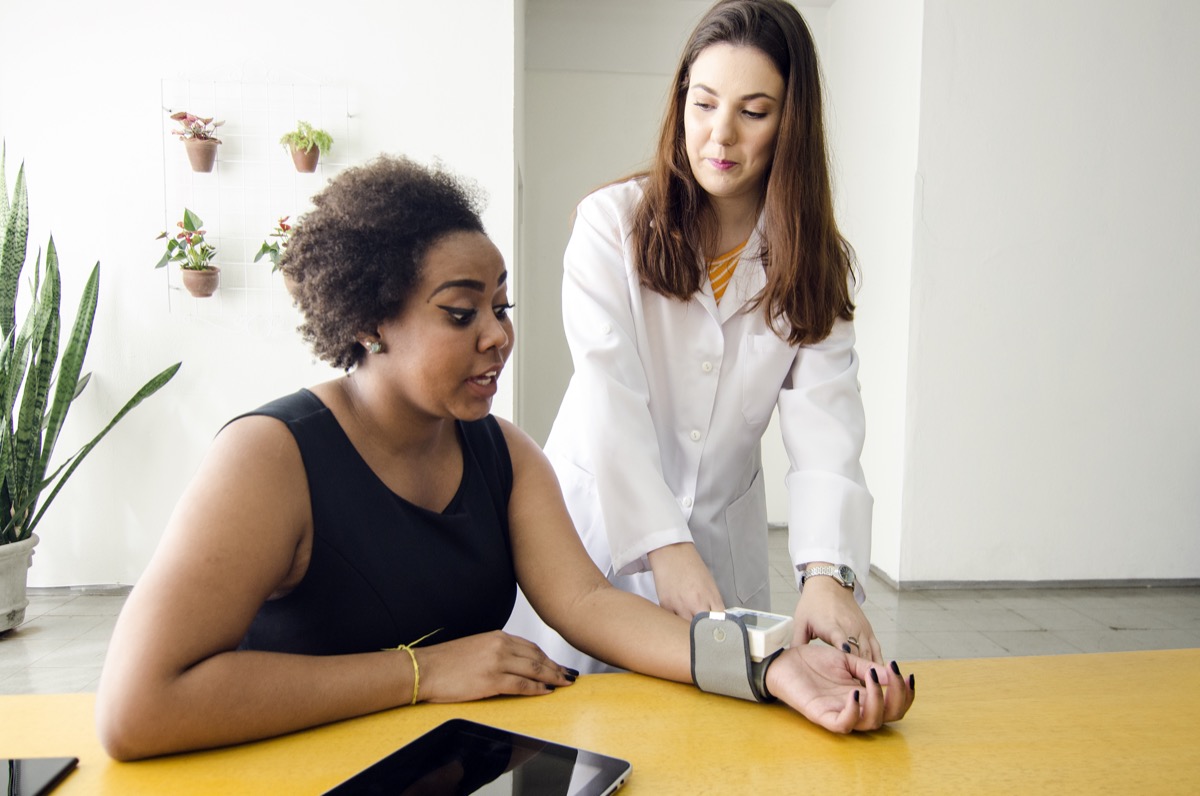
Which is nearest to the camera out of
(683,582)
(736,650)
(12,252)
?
(736,650)

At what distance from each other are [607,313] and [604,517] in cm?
35

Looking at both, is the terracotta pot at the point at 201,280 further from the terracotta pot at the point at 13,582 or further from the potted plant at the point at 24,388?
the terracotta pot at the point at 13,582

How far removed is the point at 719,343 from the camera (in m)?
1.60

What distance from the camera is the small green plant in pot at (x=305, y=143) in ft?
12.9

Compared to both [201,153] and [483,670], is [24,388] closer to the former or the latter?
[201,153]

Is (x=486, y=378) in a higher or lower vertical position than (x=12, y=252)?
lower

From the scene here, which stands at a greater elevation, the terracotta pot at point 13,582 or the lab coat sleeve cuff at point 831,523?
the lab coat sleeve cuff at point 831,523

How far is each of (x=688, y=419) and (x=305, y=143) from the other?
293 centimetres

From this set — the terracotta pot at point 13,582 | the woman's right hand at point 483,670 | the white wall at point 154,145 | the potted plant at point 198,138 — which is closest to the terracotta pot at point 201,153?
the potted plant at point 198,138

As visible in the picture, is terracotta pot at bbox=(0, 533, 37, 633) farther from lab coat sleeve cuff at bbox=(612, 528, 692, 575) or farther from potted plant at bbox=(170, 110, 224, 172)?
lab coat sleeve cuff at bbox=(612, 528, 692, 575)

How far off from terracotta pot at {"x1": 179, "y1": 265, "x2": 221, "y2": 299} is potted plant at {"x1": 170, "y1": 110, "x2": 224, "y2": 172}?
0.44 metres

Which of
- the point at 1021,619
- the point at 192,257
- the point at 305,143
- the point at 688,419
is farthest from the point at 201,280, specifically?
the point at 1021,619

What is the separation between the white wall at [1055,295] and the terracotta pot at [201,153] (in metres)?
3.17

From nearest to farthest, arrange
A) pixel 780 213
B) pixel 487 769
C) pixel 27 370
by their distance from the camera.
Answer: pixel 487 769
pixel 780 213
pixel 27 370
